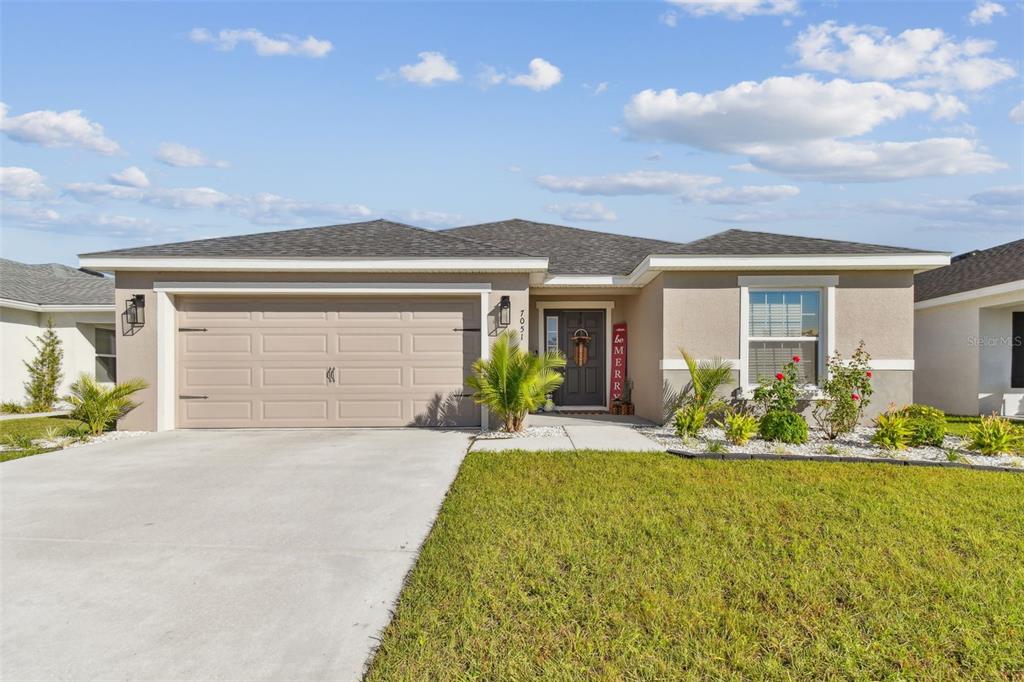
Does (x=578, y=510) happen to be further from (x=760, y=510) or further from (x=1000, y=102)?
(x=1000, y=102)

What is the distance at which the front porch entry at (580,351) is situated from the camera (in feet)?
42.0

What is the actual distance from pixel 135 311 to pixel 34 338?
7789 millimetres

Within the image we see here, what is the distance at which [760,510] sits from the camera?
4.79m

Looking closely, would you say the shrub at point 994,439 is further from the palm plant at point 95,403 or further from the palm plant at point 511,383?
the palm plant at point 95,403

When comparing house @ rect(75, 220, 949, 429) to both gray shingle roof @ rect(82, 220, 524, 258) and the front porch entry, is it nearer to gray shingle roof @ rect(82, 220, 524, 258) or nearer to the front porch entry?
gray shingle roof @ rect(82, 220, 524, 258)

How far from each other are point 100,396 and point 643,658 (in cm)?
954

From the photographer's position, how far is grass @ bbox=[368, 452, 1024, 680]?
2605 millimetres

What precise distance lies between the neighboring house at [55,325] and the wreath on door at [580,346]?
11443mm

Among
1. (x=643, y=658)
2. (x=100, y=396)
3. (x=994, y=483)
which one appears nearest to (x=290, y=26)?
(x=100, y=396)

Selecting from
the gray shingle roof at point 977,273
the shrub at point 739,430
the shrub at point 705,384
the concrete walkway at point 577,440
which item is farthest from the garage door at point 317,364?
the gray shingle roof at point 977,273

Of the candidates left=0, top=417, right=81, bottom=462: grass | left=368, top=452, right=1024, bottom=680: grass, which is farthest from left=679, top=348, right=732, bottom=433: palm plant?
left=0, top=417, right=81, bottom=462: grass

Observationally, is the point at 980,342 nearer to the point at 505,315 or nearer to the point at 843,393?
the point at 843,393

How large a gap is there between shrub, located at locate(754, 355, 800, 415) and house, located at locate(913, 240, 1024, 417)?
19.3ft

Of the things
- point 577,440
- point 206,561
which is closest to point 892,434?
point 577,440
